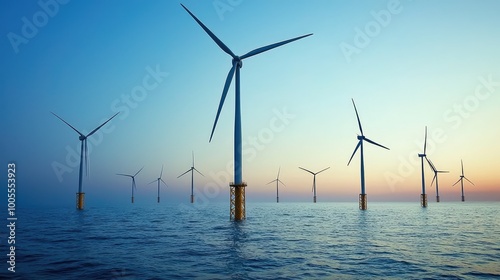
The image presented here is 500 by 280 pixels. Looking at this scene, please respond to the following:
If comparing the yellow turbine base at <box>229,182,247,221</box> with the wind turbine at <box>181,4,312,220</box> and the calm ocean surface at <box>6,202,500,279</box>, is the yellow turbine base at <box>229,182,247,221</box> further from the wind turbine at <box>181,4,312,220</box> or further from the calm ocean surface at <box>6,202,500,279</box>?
the calm ocean surface at <box>6,202,500,279</box>

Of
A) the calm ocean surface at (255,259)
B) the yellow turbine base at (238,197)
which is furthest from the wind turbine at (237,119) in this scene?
the calm ocean surface at (255,259)

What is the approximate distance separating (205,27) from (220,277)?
5641 cm

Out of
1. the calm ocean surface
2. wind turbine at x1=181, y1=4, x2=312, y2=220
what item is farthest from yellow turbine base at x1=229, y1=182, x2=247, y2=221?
the calm ocean surface

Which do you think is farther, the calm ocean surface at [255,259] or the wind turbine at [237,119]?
the wind turbine at [237,119]

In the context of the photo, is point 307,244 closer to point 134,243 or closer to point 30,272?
point 134,243

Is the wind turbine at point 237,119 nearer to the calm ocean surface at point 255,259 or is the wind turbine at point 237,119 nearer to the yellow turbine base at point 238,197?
the yellow turbine base at point 238,197

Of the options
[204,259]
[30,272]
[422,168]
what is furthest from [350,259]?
[422,168]

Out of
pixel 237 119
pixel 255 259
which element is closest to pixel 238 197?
pixel 237 119

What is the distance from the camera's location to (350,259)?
3059 cm

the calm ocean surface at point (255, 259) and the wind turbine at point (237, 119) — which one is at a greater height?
the wind turbine at point (237, 119)

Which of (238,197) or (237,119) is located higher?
(237,119)

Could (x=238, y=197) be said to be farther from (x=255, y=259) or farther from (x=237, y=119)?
(x=255, y=259)

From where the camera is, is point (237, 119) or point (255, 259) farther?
point (237, 119)

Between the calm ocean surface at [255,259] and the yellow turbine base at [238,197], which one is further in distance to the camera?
the yellow turbine base at [238,197]
